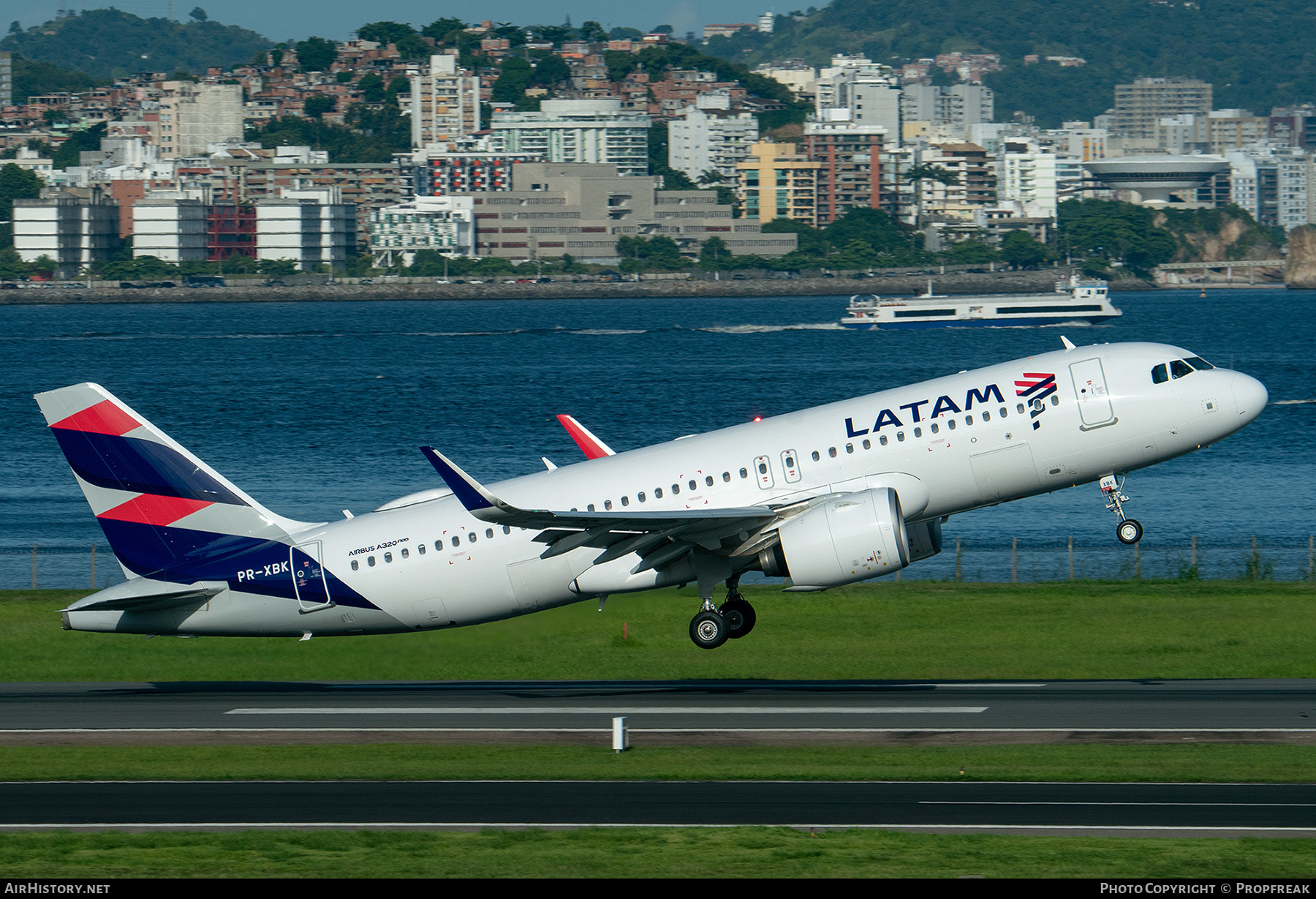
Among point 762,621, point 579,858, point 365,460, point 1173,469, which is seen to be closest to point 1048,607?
point 762,621

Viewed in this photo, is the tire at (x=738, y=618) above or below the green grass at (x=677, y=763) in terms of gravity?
above

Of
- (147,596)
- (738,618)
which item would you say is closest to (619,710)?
(738,618)

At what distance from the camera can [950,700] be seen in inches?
1515

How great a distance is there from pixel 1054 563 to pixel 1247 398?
3583 centimetres

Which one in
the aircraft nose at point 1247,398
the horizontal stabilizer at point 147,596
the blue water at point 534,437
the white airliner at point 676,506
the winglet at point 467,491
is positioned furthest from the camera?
the blue water at point 534,437

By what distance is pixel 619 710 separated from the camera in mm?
38562

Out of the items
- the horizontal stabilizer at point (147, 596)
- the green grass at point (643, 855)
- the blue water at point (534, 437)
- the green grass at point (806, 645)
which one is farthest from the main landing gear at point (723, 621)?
the blue water at point (534, 437)

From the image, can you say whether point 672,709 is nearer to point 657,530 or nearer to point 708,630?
point 708,630

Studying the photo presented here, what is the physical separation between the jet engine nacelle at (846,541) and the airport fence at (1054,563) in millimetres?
25844

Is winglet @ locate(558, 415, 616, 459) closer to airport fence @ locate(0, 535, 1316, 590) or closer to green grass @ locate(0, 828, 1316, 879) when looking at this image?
green grass @ locate(0, 828, 1316, 879)

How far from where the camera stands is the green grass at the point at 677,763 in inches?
1209

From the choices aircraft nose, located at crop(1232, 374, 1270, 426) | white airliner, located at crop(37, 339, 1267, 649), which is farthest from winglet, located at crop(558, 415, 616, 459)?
aircraft nose, located at crop(1232, 374, 1270, 426)

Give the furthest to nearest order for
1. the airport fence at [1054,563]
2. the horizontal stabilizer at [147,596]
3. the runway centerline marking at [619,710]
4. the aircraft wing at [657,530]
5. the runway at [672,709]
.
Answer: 1. the airport fence at [1054,563]
2. the horizontal stabilizer at [147,596]
3. the runway centerline marking at [619,710]
4. the aircraft wing at [657,530]
5. the runway at [672,709]

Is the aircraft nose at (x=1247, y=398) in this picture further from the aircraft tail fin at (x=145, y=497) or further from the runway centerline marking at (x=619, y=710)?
the aircraft tail fin at (x=145, y=497)
